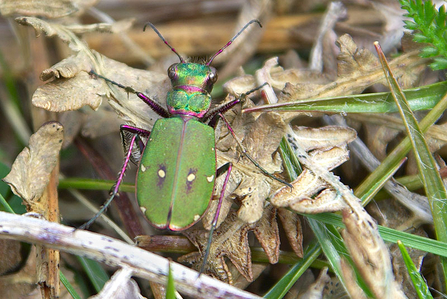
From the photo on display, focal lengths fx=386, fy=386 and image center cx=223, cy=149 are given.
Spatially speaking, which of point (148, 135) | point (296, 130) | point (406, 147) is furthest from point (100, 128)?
point (406, 147)

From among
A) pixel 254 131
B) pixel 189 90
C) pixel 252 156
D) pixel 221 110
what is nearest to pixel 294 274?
pixel 252 156

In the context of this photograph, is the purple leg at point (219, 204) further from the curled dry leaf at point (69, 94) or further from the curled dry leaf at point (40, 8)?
the curled dry leaf at point (40, 8)

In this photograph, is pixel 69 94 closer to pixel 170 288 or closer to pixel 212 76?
pixel 212 76

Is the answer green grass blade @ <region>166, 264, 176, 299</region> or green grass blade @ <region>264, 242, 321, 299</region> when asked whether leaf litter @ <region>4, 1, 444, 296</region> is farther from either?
green grass blade @ <region>166, 264, 176, 299</region>

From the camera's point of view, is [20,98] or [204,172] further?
[20,98]

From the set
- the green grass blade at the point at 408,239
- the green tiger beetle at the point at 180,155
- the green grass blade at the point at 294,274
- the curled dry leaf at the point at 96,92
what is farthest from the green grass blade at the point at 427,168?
the curled dry leaf at the point at 96,92

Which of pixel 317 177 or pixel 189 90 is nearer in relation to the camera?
pixel 317 177

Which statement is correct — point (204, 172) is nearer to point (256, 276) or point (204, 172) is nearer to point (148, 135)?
point (148, 135)

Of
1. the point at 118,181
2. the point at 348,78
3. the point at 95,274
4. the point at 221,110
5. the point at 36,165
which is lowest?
the point at 95,274
